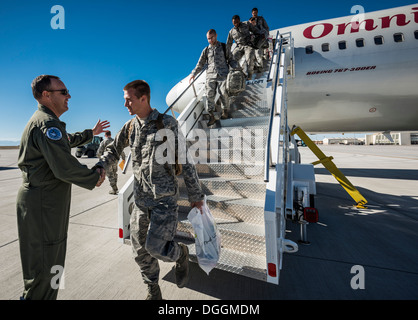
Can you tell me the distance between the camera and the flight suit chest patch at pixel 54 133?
1391 mm

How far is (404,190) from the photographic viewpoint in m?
6.38

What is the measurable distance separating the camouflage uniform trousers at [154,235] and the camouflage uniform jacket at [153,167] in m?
0.08

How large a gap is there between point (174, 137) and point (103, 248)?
2.23 m

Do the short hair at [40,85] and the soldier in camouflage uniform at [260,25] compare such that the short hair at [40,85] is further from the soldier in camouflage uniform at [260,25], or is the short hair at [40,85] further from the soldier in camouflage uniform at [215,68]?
the soldier in camouflage uniform at [260,25]

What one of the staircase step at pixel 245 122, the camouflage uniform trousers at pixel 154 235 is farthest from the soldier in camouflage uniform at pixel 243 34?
the camouflage uniform trousers at pixel 154 235

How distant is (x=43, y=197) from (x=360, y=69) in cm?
916

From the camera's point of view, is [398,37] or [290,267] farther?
[398,37]

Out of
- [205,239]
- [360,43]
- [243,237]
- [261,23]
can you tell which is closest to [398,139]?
[360,43]

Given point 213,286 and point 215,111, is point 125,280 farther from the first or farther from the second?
point 215,111

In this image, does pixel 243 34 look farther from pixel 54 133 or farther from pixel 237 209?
pixel 54 133

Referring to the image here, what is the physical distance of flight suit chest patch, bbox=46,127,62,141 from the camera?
4.56ft

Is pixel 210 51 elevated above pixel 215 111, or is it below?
above

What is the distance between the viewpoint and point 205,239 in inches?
72.6
